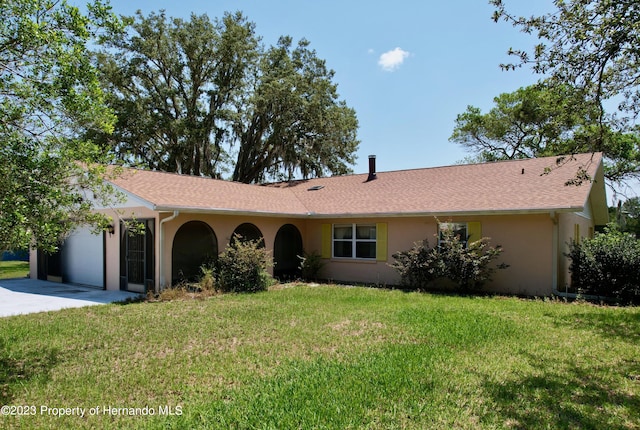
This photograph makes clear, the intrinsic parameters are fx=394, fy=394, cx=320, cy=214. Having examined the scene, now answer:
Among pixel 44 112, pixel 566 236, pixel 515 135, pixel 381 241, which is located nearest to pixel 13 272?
pixel 381 241

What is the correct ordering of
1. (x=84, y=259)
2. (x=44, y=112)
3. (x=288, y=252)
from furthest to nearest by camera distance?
1. (x=288, y=252)
2. (x=84, y=259)
3. (x=44, y=112)

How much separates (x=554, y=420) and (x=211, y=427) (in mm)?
3314

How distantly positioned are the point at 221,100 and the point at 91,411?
2517 cm

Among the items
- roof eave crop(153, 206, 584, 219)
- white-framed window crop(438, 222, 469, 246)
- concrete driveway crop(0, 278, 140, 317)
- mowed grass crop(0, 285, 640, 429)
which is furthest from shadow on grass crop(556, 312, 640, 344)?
concrete driveway crop(0, 278, 140, 317)

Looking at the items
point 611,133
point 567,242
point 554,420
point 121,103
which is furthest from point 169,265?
point 121,103

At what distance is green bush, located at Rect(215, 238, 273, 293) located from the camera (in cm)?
1189

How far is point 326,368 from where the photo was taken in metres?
5.14

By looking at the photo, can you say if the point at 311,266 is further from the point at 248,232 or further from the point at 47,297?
the point at 47,297

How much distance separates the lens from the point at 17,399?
4.39 metres

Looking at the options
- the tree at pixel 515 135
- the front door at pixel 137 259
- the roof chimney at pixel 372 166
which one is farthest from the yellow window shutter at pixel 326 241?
the tree at pixel 515 135

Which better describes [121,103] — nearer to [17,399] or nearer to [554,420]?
[17,399]

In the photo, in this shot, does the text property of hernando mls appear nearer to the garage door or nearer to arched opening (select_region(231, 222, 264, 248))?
arched opening (select_region(231, 222, 264, 248))

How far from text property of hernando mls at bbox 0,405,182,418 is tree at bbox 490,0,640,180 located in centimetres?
646

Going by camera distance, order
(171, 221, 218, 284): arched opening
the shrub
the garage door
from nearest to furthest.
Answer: (171, 221, 218, 284): arched opening
the garage door
the shrub
